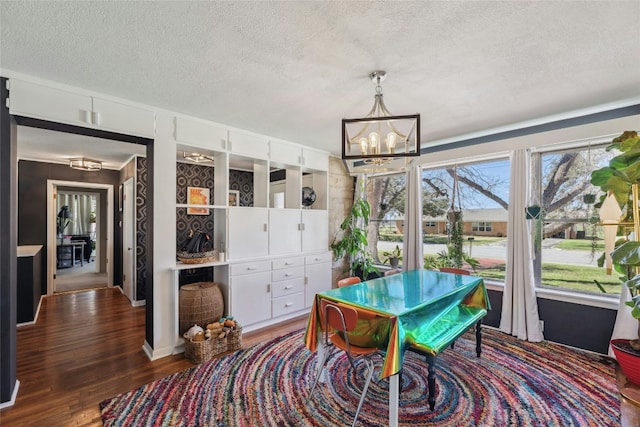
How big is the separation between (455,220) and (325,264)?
2.07 metres

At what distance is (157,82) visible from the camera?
2297 millimetres

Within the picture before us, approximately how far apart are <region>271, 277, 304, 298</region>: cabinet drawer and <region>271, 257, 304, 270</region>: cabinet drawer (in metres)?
0.21

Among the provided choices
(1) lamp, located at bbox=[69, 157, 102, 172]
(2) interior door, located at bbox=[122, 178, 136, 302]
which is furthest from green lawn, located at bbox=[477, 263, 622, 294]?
(1) lamp, located at bbox=[69, 157, 102, 172]

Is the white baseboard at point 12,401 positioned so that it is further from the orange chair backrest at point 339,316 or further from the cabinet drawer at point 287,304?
the orange chair backrest at point 339,316

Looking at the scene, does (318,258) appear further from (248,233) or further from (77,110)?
(77,110)

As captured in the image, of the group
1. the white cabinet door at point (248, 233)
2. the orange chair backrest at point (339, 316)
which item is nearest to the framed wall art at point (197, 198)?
the white cabinet door at point (248, 233)

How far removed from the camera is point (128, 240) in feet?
16.1

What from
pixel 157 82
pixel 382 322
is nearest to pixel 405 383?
pixel 382 322

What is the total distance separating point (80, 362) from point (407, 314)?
314 centimetres

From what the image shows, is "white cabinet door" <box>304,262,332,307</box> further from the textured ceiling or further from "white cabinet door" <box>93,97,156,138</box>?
"white cabinet door" <box>93,97,156,138</box>

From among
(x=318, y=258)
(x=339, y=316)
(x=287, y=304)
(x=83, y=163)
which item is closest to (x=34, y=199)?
(x=83, y=163)

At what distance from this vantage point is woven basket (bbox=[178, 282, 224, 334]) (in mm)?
3051

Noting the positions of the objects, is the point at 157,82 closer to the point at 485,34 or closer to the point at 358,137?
the point at 358,137

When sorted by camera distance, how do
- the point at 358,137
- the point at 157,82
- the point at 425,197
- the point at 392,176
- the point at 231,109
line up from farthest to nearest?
the point at 392,176, the point at 425,197, the point at 231,109, the point at 157,82, the point at 358,137
